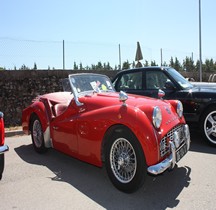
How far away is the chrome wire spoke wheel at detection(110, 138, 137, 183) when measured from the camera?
11.8 feet

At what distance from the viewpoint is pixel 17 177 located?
4285 millimetres

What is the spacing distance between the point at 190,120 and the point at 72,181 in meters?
3.12

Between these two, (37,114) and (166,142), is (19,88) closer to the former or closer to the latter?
(37,114)

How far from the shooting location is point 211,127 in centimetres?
575

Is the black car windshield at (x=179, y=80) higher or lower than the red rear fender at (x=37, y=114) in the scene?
higher

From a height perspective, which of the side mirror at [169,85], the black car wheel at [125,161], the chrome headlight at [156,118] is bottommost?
the black car wheel at [125,161]

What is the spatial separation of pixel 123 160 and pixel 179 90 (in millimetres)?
3128

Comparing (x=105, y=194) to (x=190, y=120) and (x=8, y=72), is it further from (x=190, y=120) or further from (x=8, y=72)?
(x=8, y=72)

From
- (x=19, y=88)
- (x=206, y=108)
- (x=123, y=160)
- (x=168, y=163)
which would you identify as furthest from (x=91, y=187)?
(x=19, y=88)

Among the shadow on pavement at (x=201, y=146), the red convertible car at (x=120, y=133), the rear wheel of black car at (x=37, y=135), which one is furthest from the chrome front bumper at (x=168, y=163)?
→ the rear wheel of black car at (x=37, y=135)

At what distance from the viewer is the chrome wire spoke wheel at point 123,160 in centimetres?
359

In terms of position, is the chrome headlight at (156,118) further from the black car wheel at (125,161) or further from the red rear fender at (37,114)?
the red rear fender at (37,114)

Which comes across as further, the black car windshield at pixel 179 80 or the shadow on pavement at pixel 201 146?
the black car windshield at pixel 179 80

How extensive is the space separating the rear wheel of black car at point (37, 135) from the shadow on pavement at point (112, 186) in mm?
359
